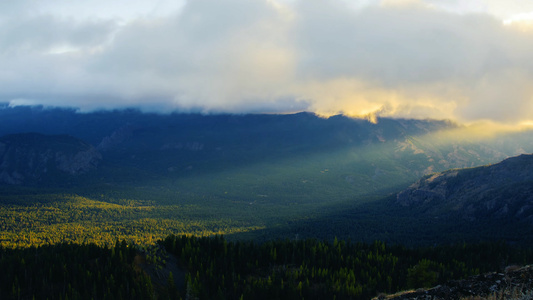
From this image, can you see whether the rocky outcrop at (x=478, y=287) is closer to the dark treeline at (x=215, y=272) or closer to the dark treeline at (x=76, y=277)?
the dark treeline at (x=215, y=272)

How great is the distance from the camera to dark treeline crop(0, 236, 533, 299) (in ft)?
253

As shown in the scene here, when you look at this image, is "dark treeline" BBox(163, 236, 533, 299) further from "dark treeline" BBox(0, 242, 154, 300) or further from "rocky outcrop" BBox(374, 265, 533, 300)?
"rocky outcrop" BBox(374, 265, 533, 300)

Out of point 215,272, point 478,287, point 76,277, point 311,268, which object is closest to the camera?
point 478,287

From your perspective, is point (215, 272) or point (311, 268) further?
point (311, 268)

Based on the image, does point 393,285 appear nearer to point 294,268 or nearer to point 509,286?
point 294,268

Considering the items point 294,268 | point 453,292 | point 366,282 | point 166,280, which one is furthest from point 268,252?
point 453,292

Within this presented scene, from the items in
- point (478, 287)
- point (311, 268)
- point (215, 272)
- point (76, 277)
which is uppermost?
point (478, 287)

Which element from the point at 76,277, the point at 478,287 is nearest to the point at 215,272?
the point at 76,277

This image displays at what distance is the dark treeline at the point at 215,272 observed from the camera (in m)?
77.0

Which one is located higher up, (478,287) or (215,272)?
(478,287)

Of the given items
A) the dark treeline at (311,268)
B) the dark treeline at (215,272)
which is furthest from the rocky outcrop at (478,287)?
the dark treeline at (311,268)

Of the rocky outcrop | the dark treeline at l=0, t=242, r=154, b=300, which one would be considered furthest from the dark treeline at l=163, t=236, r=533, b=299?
the rocky outcrop

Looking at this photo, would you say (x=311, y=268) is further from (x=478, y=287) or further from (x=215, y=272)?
(x=478, y=287)

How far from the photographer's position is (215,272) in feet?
312
